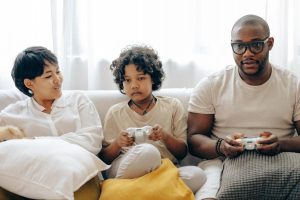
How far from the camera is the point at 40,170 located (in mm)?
1539

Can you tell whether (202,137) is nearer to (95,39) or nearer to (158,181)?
(158,181)

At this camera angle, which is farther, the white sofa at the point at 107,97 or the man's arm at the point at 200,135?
the white sofa at the point at 107,97

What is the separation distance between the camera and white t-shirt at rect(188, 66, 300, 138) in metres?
2.01

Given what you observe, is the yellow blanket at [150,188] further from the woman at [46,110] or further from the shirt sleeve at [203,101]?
the shirt sleeve at [203,101]

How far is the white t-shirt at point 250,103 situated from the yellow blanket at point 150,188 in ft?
1.61

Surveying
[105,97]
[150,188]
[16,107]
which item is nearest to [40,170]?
[150,188]

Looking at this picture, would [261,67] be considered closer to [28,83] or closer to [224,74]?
[224,74]

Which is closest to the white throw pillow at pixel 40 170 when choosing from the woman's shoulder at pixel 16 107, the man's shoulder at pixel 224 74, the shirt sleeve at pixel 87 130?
the shirt sleeve at pixel 87 130

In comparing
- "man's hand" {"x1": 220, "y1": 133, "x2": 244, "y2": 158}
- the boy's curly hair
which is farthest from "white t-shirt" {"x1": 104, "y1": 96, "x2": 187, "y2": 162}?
"man's hand" {"x1": 220, "y1": 133, "x2": 244, "y2": 158}

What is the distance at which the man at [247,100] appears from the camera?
1.98 m

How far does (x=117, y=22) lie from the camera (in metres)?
2.47

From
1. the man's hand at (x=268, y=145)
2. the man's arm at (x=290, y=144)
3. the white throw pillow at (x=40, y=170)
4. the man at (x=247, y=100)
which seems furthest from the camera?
the man at (x=247, y=100)

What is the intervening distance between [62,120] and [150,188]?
2.04ft

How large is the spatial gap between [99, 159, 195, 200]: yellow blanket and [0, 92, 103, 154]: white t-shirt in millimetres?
323
